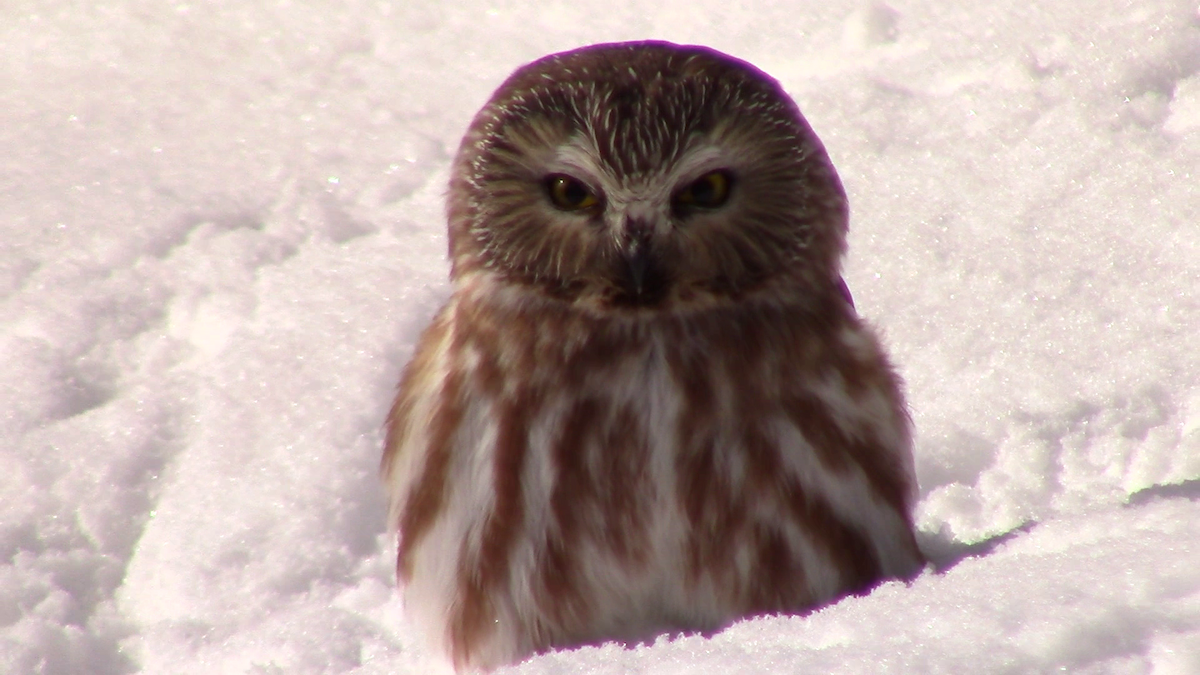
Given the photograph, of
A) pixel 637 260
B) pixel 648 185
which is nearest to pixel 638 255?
pixel 637 260

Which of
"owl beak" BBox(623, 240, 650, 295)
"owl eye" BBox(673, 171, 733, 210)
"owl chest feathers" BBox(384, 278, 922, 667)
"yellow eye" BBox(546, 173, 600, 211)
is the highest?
"owl eye" BBox(673, 171, 733, 210)

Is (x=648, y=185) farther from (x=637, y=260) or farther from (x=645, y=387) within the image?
(x=645, y=387)

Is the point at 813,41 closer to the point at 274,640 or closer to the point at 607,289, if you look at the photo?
A: the point at 607,289

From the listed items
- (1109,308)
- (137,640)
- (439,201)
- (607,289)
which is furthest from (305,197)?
Result: (1109,308)

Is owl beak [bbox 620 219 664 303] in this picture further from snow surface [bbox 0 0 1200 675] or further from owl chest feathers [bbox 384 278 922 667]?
snow surface [bbox 0 0 1200 675]

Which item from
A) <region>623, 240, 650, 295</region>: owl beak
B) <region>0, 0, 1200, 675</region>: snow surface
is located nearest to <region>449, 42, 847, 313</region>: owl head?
<region>623, 240, 650, 295</region>: owl beak

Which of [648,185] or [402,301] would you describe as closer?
[648,185]

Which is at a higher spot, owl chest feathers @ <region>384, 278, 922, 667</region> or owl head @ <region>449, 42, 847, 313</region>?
owl head @ <region>449, 42, 847, 313</region>
